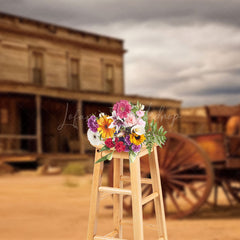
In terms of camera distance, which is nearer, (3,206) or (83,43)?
(3,206)

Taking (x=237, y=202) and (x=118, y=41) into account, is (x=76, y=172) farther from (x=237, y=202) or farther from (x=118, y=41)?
(x=118, y=41)

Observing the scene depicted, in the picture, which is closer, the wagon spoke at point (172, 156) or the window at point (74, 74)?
the wagon spoke at point (172, 156)

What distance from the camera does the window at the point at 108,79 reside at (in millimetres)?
21070

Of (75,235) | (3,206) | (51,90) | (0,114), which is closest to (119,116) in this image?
(75,235)

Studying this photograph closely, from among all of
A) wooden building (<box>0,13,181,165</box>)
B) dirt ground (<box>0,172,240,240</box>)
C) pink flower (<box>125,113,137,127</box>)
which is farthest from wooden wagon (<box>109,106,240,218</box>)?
wooden building (<box>0,13,181,165</box>)

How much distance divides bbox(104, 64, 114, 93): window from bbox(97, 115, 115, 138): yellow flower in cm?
1768

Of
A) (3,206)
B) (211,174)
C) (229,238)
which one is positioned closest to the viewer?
(229,238)

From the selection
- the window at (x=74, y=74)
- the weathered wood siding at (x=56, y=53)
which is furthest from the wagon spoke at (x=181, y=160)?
the window at (x=74, y=74)

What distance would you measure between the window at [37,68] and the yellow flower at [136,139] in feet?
51.8

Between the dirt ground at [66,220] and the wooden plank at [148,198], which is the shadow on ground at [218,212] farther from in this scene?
the wooden plank at [148,198]

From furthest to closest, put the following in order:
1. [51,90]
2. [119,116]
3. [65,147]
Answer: [65,147]
[51,90]
[119,116]

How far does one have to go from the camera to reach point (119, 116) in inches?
129

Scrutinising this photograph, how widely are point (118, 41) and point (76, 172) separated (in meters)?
9.41

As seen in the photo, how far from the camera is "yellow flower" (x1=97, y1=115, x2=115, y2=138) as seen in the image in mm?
3293
